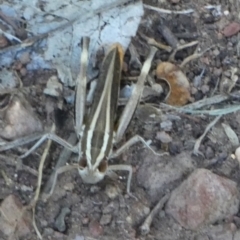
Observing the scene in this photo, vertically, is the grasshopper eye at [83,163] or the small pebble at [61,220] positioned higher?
the grasshopper eye at [83,163]

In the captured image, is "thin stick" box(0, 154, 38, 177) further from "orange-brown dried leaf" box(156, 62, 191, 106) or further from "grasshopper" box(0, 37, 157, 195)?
"orange-brown dried leaf" box(156, 62, 191, 106)

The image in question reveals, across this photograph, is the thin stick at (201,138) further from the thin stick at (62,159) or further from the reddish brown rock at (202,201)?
the thin stick at (62,159)

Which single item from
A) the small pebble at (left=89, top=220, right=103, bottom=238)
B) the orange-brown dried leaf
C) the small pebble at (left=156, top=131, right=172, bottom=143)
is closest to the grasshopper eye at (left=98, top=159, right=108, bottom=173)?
the small pebble at (left=89, top=220, right=103, bottom=238)

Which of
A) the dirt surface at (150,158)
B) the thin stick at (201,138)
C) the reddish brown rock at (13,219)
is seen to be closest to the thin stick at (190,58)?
the dirt surface at (150,158)

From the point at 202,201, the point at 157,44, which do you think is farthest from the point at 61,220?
the point at 157,44

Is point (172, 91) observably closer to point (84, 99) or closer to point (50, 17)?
point (84, 99)

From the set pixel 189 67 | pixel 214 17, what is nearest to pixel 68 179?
pixel 189 67

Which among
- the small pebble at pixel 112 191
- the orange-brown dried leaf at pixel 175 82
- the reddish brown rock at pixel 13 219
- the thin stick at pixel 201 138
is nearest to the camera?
the reddish brown rock at pixel 13 219

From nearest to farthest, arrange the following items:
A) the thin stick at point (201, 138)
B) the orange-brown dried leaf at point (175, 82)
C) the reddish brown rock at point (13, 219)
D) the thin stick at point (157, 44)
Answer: the reddish brown rock at point (13, 219)
the thin stick at point (201, 138)
the orange-brown dried leaf at point (175, 82)
the thin stick at point (157, 44)
